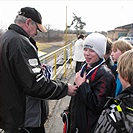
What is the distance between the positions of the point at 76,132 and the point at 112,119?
67 cm

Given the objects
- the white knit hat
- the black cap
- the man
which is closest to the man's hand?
the man

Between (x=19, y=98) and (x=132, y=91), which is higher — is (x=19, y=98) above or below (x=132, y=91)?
below

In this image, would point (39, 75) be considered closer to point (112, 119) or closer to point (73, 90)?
point (73, 90)

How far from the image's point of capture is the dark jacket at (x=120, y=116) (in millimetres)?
1294

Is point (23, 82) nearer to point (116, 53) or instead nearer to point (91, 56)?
point (91, 56)

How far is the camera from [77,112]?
187cm

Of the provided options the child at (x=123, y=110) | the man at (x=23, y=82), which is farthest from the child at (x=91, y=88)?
the child at (x=123, y=110)

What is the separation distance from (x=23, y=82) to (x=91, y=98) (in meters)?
0.60

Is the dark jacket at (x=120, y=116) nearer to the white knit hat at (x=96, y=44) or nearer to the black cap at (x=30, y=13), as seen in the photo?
the white knit hat at (x=96, y=44)

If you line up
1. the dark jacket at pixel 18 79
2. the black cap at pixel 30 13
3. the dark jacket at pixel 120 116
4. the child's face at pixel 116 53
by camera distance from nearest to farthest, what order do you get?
the dark jacket at pixel 120 116, the dark jacket at pixel 18 79, the black cap at pixel 30 13, the child's face at pixel 116 53

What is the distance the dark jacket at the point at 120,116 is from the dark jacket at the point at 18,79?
604 millimetres

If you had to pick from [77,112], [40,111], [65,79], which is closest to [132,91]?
[77,112]

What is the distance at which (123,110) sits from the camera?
4.35ft

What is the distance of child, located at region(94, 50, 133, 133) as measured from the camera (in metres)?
1.30
